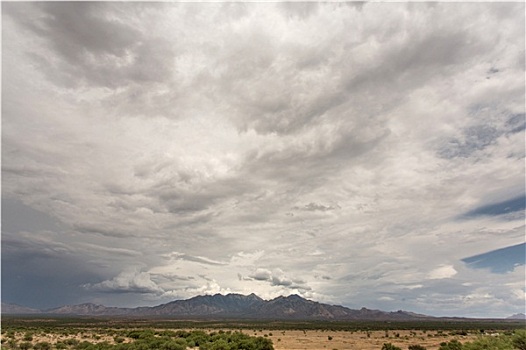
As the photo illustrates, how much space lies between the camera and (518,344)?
30.5 metres

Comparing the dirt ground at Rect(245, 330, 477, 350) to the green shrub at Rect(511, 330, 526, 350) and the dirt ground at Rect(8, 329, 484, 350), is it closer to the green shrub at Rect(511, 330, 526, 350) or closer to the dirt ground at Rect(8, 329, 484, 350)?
the dirt ground at Rect(8, 329, 484, 350)

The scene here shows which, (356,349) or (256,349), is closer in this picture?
(256,349)

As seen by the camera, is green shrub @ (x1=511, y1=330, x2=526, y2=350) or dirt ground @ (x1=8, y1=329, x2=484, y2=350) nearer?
green shrub @ (x1=511, y1=330, x2=526, y2=350)

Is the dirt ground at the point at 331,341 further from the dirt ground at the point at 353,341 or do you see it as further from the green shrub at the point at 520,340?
the green shrub at the point at 520,340

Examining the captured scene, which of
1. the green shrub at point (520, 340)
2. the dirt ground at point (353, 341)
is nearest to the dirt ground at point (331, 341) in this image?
the dirt ground at point (353, 341)

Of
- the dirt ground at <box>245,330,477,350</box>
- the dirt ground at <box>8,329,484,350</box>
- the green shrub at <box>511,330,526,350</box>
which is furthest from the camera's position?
the dirt ground at <box>245,330,477,350</box>

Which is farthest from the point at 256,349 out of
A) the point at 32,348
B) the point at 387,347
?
the point at 32,348

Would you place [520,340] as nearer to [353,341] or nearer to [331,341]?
[331,341]

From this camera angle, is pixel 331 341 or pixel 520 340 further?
pixel 331 341

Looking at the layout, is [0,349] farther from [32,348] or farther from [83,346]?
[83,346]

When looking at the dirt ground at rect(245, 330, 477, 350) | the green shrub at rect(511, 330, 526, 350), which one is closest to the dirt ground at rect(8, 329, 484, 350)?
the dirt ground at rect(245, 330, 477, 350)

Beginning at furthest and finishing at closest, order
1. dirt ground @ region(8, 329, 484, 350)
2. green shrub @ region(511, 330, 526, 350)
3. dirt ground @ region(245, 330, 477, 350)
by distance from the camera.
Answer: dirt ground @ region(245, 330, 477, 350) < dirt ground @ region(8, 329, 484, 350) < green shrub @ region(511, 330, 526, 350)

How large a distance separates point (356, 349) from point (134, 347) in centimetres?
3516

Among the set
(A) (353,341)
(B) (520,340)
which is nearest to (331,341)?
(A) (353,341)
